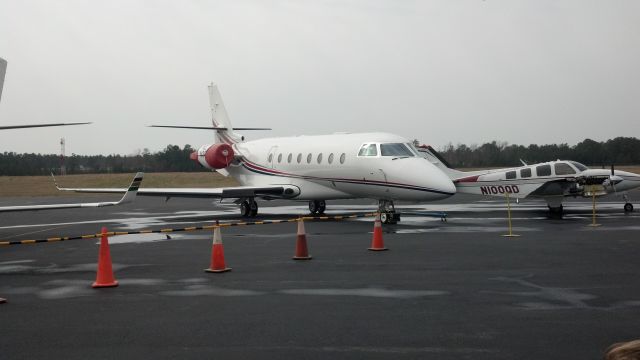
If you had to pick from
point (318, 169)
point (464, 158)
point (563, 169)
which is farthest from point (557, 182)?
point (464, 158)

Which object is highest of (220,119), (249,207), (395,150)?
(220,119)

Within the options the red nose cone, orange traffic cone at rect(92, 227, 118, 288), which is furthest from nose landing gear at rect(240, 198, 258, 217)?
orange traffic cone at rect(92, 227, 118, 288)

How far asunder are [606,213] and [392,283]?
57.8ft

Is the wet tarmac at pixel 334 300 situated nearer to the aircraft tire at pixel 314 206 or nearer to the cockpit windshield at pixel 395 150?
the cockpit windshield at pixel 395 150

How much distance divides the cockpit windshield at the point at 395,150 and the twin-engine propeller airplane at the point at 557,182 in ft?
16.2

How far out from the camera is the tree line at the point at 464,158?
56094 millimetres

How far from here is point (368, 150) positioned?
23.6 metres

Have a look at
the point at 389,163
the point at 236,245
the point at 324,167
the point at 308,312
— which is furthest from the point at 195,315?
the point at 324,167

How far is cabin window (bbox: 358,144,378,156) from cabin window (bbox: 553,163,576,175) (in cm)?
648

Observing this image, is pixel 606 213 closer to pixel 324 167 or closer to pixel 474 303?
pixel 324 167

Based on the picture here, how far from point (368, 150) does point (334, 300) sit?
48.6 ft

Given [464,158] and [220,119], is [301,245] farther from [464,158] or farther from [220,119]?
[464,158]

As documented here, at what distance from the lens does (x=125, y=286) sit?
417 inches

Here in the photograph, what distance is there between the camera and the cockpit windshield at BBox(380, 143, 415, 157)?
75.3 feet
